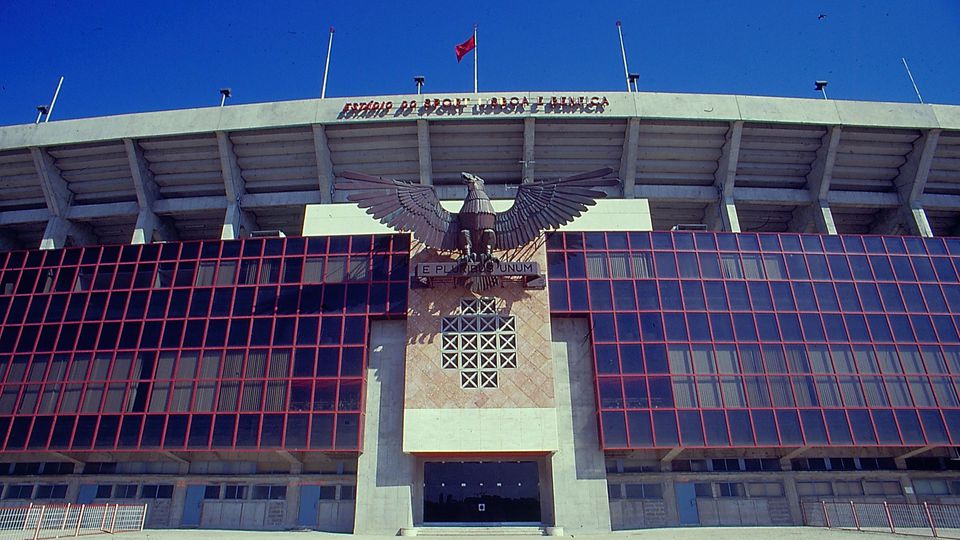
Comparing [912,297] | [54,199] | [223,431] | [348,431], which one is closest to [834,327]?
[912,297]

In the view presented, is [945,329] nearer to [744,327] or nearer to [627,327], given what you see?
[744,327]

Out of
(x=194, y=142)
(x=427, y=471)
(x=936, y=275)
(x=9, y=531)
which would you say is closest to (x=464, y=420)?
(x=427, y=471)

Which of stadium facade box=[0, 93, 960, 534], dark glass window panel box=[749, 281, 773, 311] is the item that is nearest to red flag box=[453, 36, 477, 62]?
stadium facade box=[0, 93, 960, 534]

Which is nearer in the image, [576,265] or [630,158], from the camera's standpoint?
[576,265]

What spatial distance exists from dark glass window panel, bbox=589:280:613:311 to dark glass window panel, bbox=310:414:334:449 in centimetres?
1692

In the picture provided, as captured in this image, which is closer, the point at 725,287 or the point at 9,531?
the point at 9,531

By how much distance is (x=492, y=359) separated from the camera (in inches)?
1244

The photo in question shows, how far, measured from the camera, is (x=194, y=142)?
4034cm

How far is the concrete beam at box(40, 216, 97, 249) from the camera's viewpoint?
4125cm

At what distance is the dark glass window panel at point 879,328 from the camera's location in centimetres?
3284

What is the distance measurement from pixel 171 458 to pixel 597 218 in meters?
31.0

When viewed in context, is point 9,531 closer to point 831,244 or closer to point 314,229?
point 314,229

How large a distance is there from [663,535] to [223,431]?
968 inches

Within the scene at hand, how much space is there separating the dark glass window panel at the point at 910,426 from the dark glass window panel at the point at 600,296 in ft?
56.4
